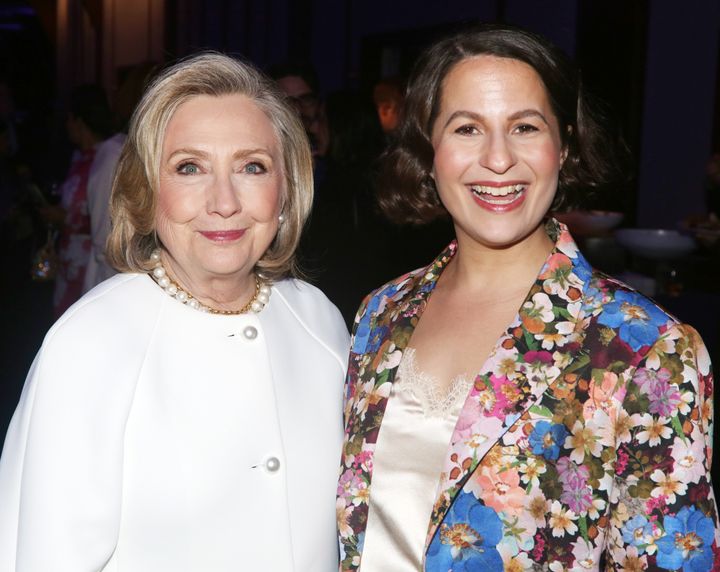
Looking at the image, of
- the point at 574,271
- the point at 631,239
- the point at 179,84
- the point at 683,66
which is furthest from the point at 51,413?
the point at 683,66

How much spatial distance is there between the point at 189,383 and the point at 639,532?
84cm

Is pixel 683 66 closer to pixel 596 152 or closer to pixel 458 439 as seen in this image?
pixel 596 152

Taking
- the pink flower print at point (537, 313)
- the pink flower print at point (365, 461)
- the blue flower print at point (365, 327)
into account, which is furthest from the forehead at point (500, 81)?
the pink flower print at point (365, 461)

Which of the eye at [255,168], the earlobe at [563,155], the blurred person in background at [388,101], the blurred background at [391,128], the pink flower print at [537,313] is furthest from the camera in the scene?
the blurred person in background at [388,101]

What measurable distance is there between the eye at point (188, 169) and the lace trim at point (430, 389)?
57 centimetres

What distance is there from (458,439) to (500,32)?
0.82 meters

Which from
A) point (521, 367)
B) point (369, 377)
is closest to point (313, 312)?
point (369, 377)

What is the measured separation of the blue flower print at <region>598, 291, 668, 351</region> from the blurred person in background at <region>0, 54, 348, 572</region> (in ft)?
2.06

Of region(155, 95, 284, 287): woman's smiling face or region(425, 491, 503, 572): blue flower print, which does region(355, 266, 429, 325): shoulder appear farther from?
region(425, 491, 503, 572): blue flower print

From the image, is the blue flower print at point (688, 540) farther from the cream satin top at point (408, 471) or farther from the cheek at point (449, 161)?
the cheek at point (449, 161)

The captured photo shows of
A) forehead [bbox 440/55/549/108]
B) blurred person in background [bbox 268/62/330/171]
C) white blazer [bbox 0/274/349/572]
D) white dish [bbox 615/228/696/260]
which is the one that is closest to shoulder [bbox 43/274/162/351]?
white blazer [bbox 0/274/349/572]

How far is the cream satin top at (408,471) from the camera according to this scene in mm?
1624

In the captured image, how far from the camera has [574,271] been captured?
166cm

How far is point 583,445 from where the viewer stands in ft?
4.82
